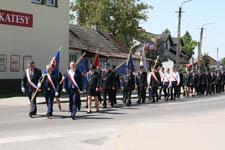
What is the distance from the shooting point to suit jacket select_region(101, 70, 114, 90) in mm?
16234

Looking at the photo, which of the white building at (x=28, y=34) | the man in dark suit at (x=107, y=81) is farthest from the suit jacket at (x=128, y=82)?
the white building at (x=28, y=34)

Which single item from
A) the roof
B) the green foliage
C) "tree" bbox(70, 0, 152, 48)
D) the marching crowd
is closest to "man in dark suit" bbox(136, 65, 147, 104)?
the marching crowd

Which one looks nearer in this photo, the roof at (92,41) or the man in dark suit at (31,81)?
the man in dark suit at (31,81)

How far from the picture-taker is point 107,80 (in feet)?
53.3

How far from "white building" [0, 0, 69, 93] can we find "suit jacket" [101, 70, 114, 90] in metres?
9.23

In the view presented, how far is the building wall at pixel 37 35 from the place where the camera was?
23641 mm

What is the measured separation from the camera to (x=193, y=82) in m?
25.0

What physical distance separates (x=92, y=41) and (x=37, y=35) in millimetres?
10035

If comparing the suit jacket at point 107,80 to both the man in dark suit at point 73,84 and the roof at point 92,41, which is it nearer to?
the man in dark suit at point 73,84

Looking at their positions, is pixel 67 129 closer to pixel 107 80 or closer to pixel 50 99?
pixel 50 99

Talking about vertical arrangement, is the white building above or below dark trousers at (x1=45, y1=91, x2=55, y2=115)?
above

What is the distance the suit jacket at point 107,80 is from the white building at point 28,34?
923 cm

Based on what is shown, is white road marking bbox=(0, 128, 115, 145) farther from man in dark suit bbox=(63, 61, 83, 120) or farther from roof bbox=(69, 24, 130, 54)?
roof bbox=(69, 24, 130, 54)

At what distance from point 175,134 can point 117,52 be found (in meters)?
28.9
